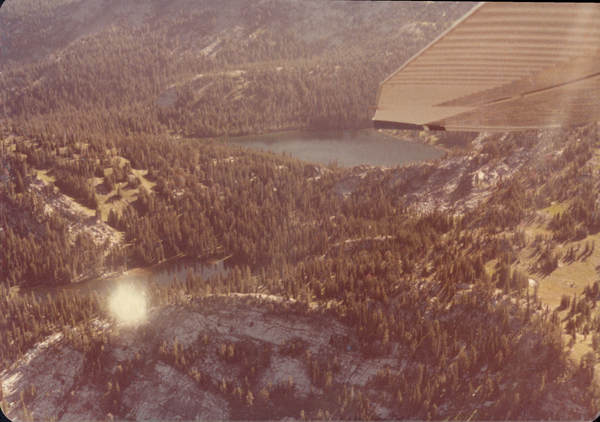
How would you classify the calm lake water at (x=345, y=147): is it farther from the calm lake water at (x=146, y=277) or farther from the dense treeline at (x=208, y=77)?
the calm lake water at (x=146, y=277)

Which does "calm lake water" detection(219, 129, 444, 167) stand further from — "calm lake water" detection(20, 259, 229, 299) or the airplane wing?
the airplane wing

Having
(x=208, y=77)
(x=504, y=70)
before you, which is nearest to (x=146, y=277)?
(x=504, y=70)

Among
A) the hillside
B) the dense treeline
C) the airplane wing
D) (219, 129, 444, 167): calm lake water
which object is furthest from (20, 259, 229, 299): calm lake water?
the dense treeline

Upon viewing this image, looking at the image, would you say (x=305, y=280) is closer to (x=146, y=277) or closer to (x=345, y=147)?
(x=146, y=277)

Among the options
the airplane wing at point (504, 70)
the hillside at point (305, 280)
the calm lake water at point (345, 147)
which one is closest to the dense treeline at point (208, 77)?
the calm lake water at point (345, 147)

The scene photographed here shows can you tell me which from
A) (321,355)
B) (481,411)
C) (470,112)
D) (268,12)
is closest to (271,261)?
(321,355)

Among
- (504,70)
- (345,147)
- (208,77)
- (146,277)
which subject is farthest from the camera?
(208,77)
